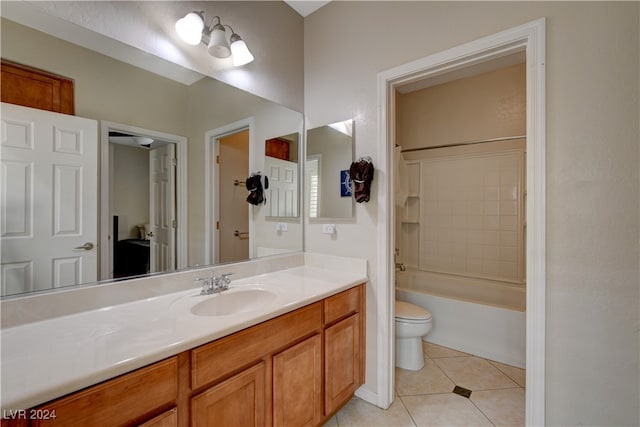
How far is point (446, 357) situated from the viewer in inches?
92.4

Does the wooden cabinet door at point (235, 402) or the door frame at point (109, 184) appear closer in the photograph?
the wooden cabinet door at point (235, 402)

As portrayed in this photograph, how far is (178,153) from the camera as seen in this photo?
1.47 m

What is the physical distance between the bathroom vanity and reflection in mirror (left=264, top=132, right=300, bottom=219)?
1.65ft

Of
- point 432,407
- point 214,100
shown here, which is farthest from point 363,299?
point 214,100

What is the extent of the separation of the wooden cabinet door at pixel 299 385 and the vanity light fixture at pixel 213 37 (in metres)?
1.60

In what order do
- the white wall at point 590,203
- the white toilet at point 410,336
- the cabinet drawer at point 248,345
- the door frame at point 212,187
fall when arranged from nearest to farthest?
1. the cabinet drawer at point 248,345
2. the white wall at point 590,203
3. the door frame at point 212,187
4. the white toilet at point 410,336

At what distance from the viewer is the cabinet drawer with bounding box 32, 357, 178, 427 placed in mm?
666

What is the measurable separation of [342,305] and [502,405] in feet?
4.11

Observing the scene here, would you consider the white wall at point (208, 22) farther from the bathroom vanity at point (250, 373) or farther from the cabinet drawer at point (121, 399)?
the cabinet drawer at point (121, 399)

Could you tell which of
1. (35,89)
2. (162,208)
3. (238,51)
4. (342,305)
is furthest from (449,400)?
(35,89)

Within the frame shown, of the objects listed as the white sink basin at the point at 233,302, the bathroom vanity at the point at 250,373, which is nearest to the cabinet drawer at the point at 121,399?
the bathroom vanity at the point at 250,373

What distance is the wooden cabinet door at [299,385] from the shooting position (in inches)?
46.8

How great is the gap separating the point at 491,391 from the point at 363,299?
1124mm

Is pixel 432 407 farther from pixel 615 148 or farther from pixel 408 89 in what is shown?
pixel 408 89
